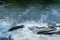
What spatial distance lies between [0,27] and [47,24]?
5.92ft

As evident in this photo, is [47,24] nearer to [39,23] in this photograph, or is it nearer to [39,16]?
[39,23]

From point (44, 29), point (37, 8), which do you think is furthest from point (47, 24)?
point (37, 8)

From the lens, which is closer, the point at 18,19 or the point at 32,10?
the point at 18,19

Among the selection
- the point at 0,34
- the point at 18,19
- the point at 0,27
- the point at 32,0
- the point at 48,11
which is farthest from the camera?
the point at 32,0

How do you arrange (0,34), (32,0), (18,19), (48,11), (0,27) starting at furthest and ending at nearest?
(32,0)
(48,11)
(18,19)
(0,27)
(0,34)

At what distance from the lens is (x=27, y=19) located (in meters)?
8.34

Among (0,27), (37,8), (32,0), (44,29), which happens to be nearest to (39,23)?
(44,29)

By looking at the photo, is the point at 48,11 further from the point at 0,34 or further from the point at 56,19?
the point at 0,34

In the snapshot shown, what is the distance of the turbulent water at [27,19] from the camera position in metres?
6.56

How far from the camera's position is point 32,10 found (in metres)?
9.66

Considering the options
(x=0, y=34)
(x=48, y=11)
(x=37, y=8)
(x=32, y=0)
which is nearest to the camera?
(x=0, y=34)

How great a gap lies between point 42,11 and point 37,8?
26.7 inches

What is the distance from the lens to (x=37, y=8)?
Result: 10109 mm

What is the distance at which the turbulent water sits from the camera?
6.56 meters
